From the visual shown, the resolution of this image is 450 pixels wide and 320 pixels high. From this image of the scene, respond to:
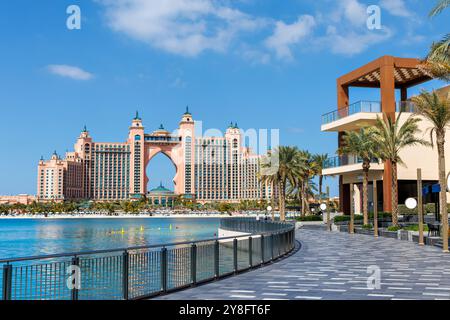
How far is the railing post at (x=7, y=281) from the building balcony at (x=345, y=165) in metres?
38.4

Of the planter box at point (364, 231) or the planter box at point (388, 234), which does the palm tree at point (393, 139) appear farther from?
the planter box at point (388, 234)

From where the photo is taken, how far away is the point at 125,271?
10805 millimetres

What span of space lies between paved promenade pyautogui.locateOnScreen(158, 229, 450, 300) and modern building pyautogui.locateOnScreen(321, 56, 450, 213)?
23.1 metres

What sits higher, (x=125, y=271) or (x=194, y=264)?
(x=125, y=271)

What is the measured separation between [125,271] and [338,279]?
5791mm

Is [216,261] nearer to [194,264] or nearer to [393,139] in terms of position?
[194,264]

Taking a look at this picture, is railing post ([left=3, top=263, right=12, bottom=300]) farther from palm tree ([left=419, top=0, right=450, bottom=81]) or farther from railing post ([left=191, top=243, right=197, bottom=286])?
palm tree ([left=419, top=0, right=450, bottom=81])

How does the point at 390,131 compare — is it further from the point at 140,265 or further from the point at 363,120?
the point at 140,265

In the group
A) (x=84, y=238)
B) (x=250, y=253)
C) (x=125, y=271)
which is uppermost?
(x=125, y=271)

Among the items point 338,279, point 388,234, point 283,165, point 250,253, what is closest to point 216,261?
point 250,253

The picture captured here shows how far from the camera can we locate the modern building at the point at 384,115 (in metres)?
43.6

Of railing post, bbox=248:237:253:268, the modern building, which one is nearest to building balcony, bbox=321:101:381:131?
the modern building
